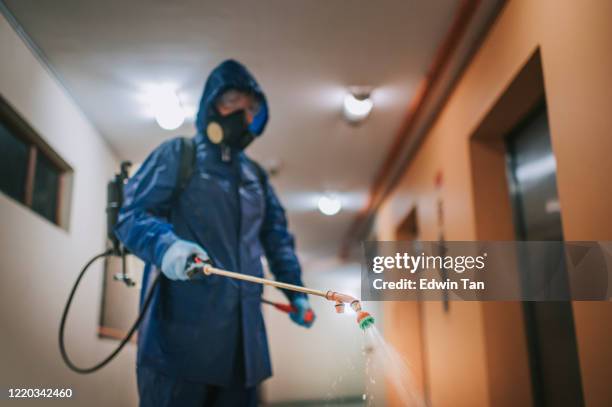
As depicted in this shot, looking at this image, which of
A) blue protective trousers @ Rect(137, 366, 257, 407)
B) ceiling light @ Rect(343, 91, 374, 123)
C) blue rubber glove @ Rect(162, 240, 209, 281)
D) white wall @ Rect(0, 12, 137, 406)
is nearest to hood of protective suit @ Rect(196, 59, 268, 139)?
white wall @ Rect(0, 12, 137, 406)

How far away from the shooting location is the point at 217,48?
2197mm

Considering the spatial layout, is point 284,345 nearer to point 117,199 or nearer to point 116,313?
point 116,313

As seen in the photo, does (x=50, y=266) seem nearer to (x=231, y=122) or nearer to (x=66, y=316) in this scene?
(x=66, y=316)

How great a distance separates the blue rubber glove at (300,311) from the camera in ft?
5.53

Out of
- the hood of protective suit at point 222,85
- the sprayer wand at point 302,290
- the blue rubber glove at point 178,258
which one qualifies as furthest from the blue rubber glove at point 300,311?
the hood of protective suit at point 222,85

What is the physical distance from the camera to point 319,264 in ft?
6.12

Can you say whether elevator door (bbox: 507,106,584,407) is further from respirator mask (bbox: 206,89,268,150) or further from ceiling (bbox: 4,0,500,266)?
respirator mask (bbox: 206,89,268,150)

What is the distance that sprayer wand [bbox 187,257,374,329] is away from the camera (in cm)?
123

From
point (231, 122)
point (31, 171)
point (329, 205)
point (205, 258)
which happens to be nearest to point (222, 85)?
point (231, 122)

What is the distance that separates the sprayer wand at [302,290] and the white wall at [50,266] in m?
0.34

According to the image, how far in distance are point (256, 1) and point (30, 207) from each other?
989mm

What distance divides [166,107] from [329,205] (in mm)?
2051

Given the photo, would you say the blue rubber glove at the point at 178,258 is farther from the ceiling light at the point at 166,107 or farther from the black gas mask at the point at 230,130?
the ceiling light at the point at 166,107

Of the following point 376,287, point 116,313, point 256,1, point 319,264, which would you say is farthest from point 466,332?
point 256,1
